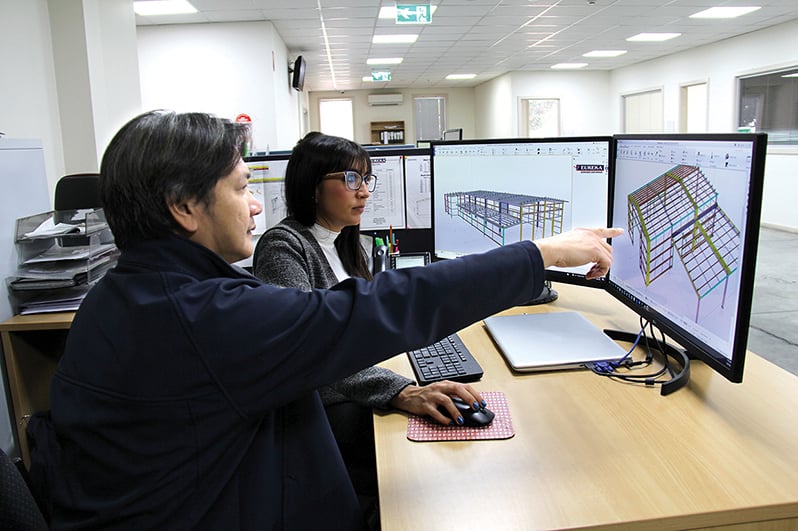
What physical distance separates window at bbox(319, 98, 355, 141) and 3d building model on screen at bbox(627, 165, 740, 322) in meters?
14.0

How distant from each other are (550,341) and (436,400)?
44cm

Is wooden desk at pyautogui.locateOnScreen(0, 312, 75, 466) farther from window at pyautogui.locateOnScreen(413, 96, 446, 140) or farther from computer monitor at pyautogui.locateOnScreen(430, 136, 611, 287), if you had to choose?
window at pyautogui.locateOnScreen(413, 96, 446, 140)

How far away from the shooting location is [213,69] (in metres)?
7.29

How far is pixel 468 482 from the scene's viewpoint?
0.90 meters

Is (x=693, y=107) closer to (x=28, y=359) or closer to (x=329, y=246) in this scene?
(x=329, y=246)

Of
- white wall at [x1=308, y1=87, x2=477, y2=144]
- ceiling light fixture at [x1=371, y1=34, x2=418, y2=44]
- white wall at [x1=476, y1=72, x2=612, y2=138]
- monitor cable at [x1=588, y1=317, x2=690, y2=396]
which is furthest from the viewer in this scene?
white wall at [x1=308, y1=87, x2=477, y2=144]

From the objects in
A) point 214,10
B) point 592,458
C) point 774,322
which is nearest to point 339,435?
point 592,458

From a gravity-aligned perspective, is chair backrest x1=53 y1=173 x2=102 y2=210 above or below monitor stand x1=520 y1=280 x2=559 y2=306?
above

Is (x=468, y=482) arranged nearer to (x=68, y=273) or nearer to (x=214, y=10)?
(x=68, y=273)

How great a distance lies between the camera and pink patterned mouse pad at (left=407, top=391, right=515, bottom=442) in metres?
1.04

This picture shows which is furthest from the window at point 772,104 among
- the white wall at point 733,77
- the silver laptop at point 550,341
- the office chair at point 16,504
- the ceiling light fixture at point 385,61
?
the office chair at point 16,504

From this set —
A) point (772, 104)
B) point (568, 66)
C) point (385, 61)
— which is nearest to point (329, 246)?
point (772, 104)

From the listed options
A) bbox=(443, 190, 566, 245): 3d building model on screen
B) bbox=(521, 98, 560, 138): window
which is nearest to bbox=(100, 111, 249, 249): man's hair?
bbox=(443, 190, 566, 245): 3d building model on screen

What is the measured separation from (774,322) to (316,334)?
15.3 ft
